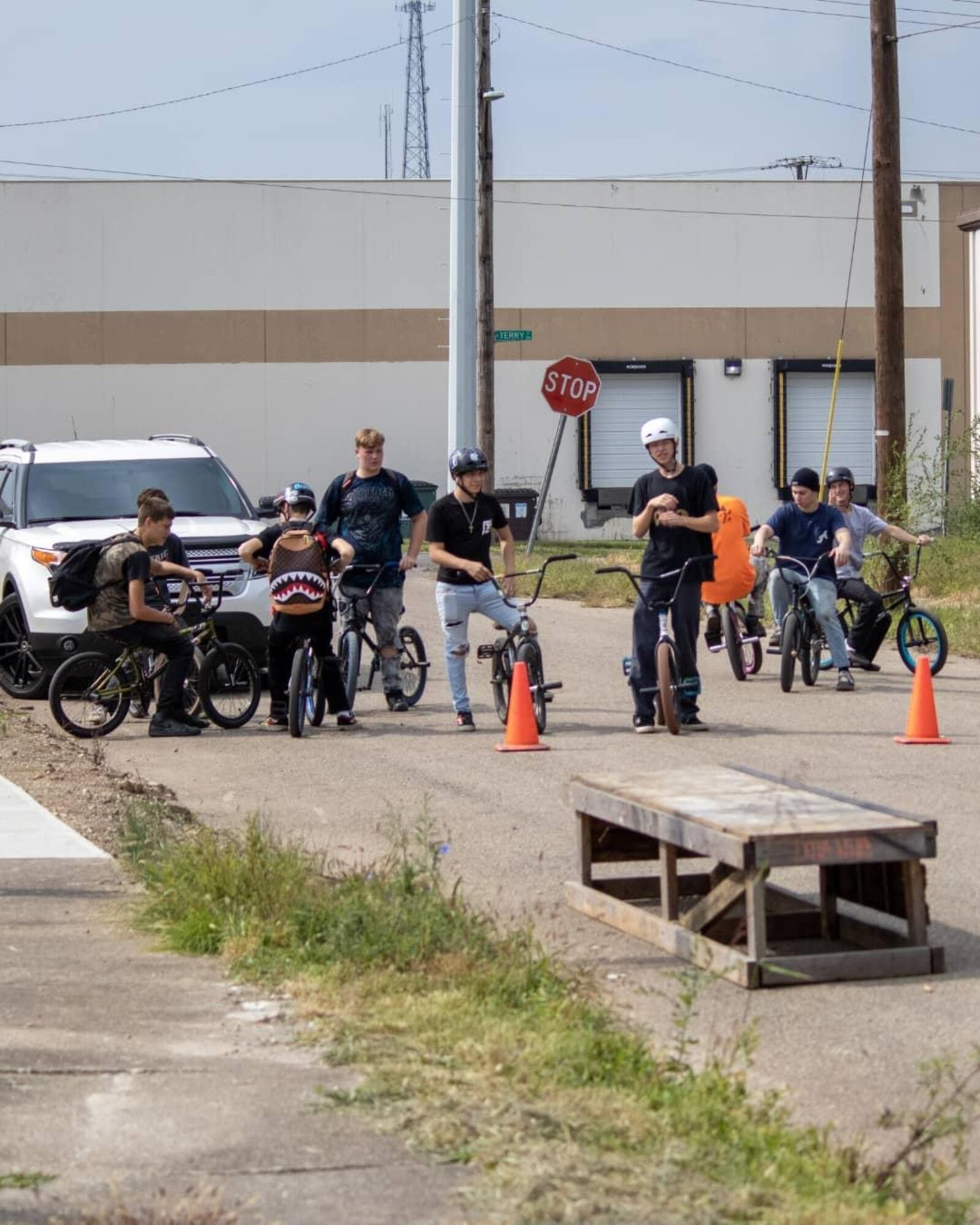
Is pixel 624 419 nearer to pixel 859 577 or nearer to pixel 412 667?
pixel 859 577

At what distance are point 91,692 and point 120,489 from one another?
3.19 metres

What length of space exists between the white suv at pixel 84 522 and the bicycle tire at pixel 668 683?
150 inches

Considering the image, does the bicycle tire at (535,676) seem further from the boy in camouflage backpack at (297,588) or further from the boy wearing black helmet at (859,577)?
the boy wearing black helmet at (859,577)

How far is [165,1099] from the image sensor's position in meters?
5.27

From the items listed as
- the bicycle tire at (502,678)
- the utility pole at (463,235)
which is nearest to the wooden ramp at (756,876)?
the bicycle tire at (502,678)

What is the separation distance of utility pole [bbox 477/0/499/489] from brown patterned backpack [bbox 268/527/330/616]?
17818mm

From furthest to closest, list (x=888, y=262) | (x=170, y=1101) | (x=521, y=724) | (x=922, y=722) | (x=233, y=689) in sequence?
(x=888, y=262)
(x=233, y=689)
(x=922, y=722)
(x=521, y=724)
(x=170, y=1101)

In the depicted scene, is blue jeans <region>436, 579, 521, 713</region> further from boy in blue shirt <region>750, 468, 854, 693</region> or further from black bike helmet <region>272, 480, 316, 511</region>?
boy in blue shirt <region>750, 468, 854, 693</region>

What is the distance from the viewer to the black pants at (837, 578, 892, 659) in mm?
16359

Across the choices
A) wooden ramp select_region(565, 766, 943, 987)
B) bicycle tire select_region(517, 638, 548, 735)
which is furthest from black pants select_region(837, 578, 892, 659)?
wooden ramp select_region(565, 766, 943, 987)

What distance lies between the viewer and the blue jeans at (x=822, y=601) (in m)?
15.5

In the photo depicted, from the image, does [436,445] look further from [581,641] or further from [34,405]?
[581,641]

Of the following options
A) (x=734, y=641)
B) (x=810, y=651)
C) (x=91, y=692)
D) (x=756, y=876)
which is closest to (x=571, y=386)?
(x=734, y=641)

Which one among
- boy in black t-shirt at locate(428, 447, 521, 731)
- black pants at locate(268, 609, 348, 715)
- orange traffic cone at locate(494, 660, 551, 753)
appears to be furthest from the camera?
black pants at locate(268, 609, 348, 715)
